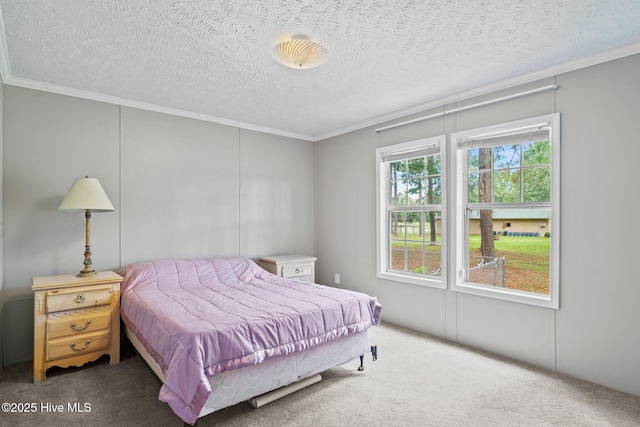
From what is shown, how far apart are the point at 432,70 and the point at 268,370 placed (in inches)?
100

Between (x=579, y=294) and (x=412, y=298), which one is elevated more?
(x=579, y=294)

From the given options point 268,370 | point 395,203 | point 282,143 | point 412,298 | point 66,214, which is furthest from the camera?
point 282,143

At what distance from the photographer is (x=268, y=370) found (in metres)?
2.11

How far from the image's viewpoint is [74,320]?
8.62 ft

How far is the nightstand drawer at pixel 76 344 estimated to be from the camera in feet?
8.31

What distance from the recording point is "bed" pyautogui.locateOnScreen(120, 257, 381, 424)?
70.9 inches

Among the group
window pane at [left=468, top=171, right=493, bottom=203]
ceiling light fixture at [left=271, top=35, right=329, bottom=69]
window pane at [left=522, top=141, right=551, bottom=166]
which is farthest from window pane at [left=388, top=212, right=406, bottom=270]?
ceiling light fixture at [left=271, top=35, right=329, bottom=69]

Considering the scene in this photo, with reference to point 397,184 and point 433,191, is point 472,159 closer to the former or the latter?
point 433,191

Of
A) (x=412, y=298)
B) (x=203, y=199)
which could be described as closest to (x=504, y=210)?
(x=412, y=298)

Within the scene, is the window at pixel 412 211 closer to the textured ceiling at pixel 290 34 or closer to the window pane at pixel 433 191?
the window pane at pixel 433 191

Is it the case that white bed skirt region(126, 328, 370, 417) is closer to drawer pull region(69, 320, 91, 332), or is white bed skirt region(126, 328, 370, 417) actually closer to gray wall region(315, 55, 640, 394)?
drawer pull region(69, 320, 91, 332)

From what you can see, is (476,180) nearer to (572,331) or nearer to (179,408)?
(572,331)

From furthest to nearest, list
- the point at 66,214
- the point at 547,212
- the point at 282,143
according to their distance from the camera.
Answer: the point at 282,143 < the point at 66,214 < the point at 547,212

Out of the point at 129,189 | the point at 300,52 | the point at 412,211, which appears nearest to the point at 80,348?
the point at 129,189
